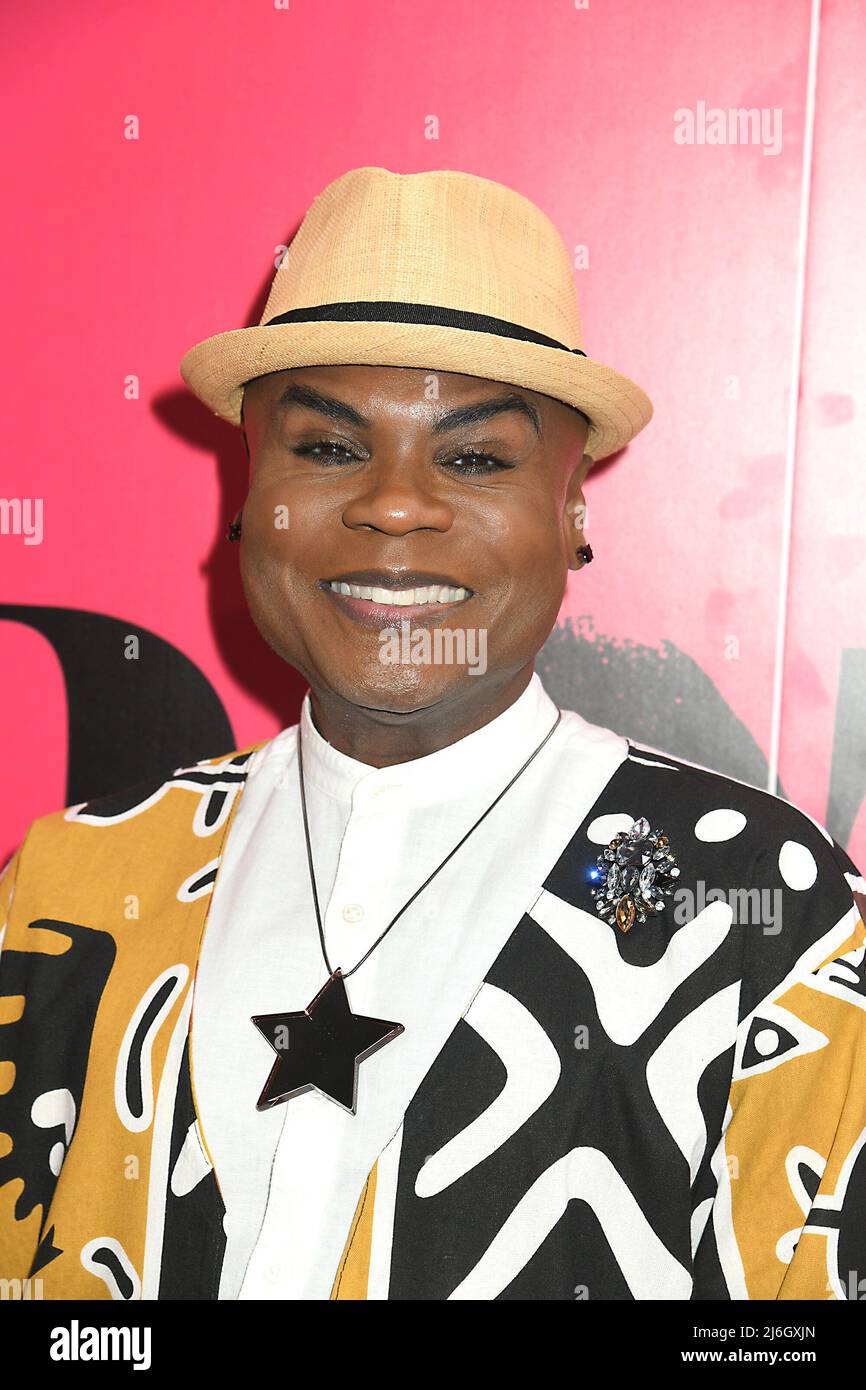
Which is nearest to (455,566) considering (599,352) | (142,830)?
(142,830)

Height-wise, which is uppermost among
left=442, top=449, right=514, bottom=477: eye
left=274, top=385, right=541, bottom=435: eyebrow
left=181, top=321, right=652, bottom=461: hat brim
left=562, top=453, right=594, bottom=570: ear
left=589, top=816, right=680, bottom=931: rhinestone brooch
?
left=181, top=321, right=652, bottom=461: hat brim

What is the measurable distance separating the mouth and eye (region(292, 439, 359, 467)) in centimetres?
13

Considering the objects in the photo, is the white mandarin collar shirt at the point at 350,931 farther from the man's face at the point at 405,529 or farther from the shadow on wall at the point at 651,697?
the shadow on wall at the point at 651,697

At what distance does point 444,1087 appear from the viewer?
1.40 meters

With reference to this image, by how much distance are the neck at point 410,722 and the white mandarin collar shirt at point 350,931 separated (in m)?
0.01

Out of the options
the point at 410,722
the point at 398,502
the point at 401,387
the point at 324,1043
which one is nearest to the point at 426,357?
the point at 401,387

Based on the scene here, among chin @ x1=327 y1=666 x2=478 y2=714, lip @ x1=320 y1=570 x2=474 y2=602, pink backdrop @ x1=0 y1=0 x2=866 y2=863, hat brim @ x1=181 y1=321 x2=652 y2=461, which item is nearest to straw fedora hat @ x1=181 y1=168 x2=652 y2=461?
hat brim @ x1=181 y1=321 x2=652 y2=461

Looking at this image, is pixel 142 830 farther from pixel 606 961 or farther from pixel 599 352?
pixel 599 352

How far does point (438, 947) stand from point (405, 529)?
46 centimetres

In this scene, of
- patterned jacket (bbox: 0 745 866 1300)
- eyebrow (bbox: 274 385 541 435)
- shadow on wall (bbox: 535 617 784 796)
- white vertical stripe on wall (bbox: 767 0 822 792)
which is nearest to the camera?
patterned jacket (bbox: 0 745 866 1300)

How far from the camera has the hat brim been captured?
141 centimetres

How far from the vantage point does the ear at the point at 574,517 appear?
160cm

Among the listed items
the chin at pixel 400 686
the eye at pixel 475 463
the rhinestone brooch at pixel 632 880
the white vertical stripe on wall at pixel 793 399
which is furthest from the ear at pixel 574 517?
the white vertical stripe on wall at pixel 793 399

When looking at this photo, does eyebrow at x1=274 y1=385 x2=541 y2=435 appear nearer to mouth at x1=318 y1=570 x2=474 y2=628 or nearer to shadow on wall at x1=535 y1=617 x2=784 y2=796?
mouth at x1=318 y1=570 x2=474 y2=628
